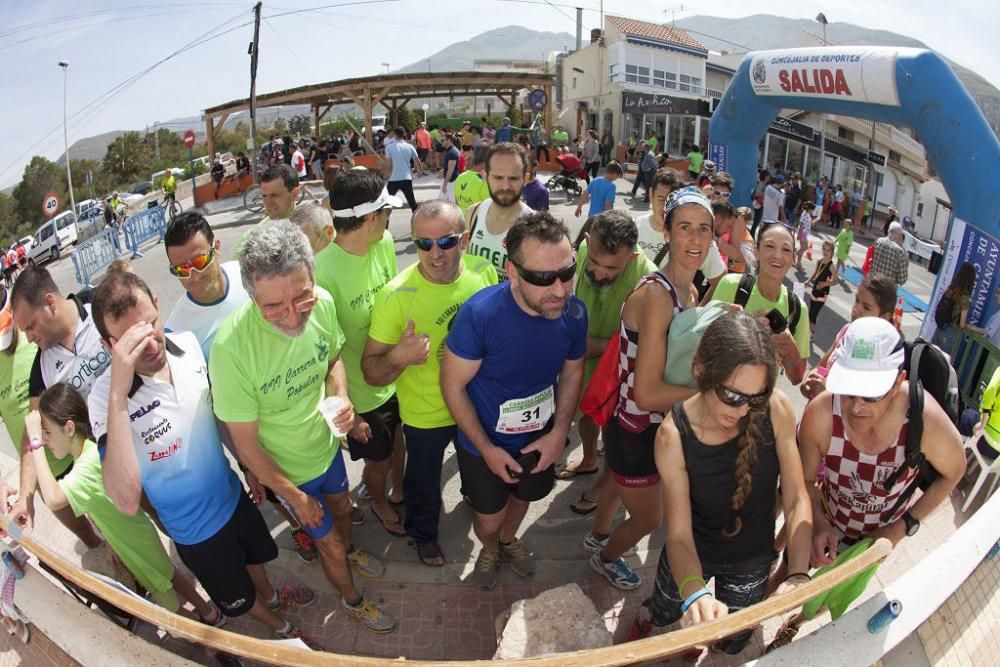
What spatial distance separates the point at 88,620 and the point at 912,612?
276 cm

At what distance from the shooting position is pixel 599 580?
315 cm

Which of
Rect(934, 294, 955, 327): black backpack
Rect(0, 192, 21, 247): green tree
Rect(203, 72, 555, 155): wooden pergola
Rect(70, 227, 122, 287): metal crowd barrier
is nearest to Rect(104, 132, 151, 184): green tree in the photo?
Rect(0, 192, 21, 247): green tree

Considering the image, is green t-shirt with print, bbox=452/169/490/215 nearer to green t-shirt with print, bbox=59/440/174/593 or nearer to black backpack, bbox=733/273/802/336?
black backpack, bbox=733/273/802/336

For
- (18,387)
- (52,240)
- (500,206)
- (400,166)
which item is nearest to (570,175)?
(400,166)

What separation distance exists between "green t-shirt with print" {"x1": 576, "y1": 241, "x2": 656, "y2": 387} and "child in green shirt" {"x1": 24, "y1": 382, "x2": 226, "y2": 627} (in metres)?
2.31

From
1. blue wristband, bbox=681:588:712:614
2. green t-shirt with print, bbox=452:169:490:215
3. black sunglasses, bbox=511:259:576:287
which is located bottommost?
blue wristband, bbox=681:588:712:614

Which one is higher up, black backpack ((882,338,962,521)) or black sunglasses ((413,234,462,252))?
black sunglasses ((413,234,462,252))

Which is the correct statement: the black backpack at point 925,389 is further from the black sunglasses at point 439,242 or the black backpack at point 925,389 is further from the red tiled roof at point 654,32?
the red tiled roof at point 654,32

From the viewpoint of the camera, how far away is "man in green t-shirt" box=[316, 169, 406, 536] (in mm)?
3018

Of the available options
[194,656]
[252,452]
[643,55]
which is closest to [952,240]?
[252,452]

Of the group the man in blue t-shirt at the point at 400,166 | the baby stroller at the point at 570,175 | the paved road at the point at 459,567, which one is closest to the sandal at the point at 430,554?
the paved road at the point at 459,567

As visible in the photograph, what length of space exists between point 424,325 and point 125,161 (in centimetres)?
7111

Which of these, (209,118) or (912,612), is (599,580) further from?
(209,118)

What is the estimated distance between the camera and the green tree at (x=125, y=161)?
5991 cm
